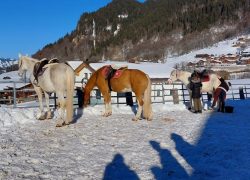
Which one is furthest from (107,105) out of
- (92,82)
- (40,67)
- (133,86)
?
(40,67)

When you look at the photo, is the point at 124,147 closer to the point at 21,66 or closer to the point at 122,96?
the point at 21,66

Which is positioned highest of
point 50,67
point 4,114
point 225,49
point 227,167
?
point 225,49

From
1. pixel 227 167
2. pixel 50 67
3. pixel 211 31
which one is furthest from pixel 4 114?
pixel 211 31

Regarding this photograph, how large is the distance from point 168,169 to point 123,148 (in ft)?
5.52

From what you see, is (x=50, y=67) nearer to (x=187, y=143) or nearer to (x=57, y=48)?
(x=187, y=143)

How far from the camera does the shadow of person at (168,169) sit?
6297mm

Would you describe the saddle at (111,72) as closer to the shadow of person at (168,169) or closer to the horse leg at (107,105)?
the horse leg at (107,105)

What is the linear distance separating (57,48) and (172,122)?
564 ft

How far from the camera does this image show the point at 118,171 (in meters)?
6.57

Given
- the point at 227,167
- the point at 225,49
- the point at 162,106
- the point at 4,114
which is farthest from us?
the point at 225,49

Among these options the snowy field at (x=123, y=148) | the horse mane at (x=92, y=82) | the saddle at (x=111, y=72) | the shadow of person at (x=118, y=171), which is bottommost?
the shadow of person at (x=118, y=171)

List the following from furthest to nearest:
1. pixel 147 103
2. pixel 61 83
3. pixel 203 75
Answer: pixel 203 75 → pixel 147 103 → pixel 61 83

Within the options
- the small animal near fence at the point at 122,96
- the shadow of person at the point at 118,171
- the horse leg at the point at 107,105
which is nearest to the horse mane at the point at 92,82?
the horse leg at the point at 107,105

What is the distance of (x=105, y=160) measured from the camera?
7215 mm
